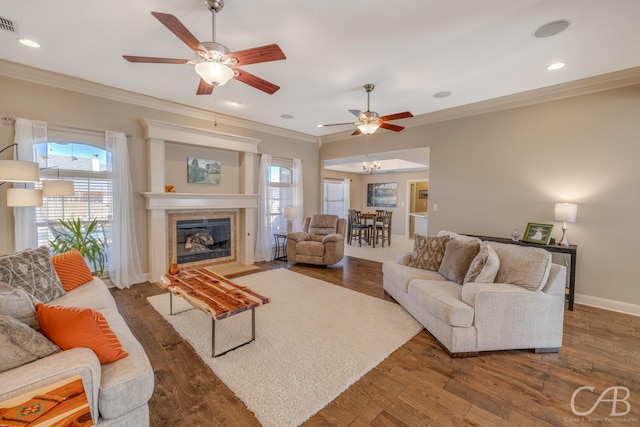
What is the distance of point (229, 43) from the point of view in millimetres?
2633

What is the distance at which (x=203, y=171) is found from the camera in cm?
500

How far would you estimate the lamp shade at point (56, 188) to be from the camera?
3074 mm

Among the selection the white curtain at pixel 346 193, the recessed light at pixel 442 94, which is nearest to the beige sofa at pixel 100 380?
the recessed light at pixel 442 94

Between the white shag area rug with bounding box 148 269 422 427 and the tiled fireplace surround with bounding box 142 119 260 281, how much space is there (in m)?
1.13

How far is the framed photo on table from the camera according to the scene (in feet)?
11.8

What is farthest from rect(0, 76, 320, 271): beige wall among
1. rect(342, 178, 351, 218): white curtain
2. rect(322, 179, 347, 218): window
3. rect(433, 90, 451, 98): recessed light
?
rect(342, 178, 351, 218): white curtain

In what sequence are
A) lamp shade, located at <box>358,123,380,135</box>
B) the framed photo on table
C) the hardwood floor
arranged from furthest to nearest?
the framed photo on table < lamp shade, located at <box>358,123,380,135</box> < the hardwood floor

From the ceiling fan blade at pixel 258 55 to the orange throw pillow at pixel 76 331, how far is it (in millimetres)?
1894

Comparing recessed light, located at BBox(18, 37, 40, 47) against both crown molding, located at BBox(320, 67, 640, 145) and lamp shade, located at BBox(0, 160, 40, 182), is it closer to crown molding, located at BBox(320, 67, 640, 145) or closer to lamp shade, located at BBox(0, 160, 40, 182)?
lamp shade, located at BBox(0, 160, 40, 182)

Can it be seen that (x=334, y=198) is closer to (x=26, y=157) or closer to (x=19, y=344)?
(x=26, y=157)

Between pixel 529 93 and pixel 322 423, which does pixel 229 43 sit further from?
pixel 529 93

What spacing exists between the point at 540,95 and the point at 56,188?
6294mm

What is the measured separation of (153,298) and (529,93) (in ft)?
19.3

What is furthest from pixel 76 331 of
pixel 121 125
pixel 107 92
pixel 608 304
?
pixel 608 304
